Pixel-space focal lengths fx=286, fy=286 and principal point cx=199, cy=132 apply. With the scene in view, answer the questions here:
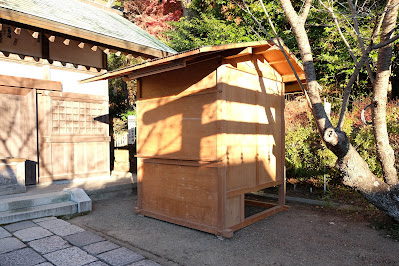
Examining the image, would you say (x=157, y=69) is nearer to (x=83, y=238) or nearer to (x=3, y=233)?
(x=83, y=238)

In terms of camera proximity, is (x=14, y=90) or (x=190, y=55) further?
(x=14, y=90)

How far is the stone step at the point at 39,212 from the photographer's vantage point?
191 inches

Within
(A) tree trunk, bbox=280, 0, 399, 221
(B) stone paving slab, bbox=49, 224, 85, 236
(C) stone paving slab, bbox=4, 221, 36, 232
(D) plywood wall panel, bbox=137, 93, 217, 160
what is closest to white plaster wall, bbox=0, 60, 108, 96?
(D) plywood wall panel, bbox=137, 93, 217, 160

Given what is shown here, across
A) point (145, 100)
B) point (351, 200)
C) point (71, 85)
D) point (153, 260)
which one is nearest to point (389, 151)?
point (351, 200)

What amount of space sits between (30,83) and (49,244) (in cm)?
435

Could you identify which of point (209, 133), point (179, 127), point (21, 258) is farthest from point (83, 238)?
point (209, 133)

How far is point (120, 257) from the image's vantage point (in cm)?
349

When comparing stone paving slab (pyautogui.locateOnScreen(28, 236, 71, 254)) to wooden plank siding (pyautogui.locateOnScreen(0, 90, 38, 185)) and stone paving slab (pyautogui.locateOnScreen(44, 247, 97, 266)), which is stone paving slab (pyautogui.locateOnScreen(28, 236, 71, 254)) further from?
wooden plank siding (pyautogui.locateOnScreen(0, 90, 38, 185))

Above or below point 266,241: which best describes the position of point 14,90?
above

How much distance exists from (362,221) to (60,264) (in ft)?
15.8

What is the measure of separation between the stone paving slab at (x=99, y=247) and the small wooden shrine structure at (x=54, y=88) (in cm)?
318

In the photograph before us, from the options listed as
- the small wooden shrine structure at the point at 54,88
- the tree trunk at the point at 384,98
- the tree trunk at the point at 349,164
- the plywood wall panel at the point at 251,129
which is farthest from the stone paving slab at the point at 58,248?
the tree trunk at the point at 384,98

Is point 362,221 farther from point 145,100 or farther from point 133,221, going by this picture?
point 145,100

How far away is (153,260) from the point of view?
352cm
